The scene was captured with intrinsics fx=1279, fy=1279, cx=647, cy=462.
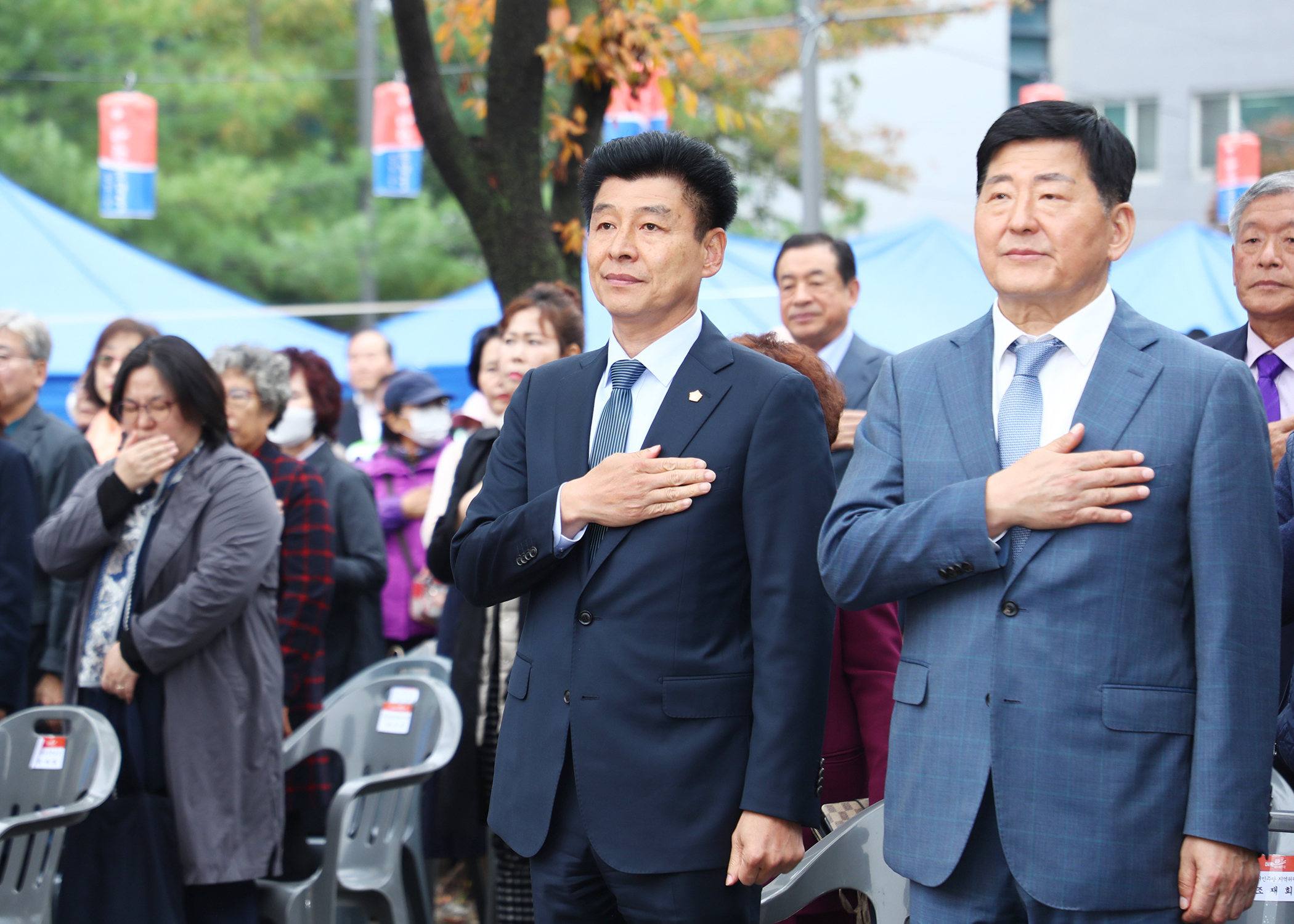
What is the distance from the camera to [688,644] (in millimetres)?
2205

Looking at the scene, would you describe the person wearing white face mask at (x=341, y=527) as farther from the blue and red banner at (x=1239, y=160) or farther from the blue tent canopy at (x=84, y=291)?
the blue and red banner at (x=1239, y=160)

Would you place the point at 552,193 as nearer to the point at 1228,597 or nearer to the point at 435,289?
the point at 1228,597

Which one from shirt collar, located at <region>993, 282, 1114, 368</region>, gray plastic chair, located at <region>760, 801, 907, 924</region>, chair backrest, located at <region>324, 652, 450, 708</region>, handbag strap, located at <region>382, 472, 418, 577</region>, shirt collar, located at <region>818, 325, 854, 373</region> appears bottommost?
gray plastic chair, located at <region>760, 801, 907, 924</region>

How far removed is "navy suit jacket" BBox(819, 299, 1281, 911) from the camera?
1886 millimetres

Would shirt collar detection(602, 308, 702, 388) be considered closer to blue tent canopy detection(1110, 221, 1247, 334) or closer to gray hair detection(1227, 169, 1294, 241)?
gray hair detection(1227, 169, 1294, 241)

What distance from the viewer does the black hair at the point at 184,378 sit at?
12.2 feet

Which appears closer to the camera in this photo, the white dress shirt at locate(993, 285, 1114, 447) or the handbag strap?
the white dress shirt at locate(993, 285, 1114, 447)

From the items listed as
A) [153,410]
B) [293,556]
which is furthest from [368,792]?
[153,410]

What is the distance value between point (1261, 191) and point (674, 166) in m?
1.63

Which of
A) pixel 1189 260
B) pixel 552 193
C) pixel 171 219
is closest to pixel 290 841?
pixel 552 193

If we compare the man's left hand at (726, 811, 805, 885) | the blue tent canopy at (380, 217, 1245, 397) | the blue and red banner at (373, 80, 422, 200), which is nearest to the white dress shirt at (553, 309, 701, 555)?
the man's left hand at (726, 811, 805, 885)

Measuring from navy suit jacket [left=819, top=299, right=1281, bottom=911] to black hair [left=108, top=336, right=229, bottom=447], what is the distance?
2363 mm

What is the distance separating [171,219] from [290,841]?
14.4 m

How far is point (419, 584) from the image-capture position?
5355 millimetres
